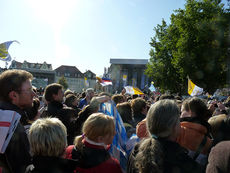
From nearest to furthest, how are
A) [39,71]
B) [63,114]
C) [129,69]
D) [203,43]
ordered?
[63,114] < [203,43] < [129,69] < [39,71]

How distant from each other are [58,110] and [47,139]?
1.80m

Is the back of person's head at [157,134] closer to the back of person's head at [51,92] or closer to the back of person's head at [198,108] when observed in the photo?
the back of person's head at [198,108]

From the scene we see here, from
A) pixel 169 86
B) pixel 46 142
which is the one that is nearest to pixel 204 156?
pixel 46 142

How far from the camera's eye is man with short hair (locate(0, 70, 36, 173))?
2096mm

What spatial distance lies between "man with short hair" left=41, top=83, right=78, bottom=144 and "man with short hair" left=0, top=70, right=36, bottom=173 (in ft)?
4.28

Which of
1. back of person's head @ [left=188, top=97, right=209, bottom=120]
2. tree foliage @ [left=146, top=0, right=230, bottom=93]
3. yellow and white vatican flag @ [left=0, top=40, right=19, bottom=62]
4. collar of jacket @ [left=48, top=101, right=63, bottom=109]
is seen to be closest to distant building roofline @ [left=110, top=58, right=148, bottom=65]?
tree foliage @ [left=146, top=0, right=230, bottom=93]

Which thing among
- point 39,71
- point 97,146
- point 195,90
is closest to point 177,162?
point 97,146

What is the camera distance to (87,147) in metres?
2.45

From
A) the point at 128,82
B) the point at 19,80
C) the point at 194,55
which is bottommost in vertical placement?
the point at 128,82

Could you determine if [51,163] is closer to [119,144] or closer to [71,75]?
[119,144]

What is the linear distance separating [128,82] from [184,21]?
136ft

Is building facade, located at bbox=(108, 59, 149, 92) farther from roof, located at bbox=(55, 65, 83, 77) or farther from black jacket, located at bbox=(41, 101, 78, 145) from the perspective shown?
black jacket, located at bbox=(41, 101, 78, 145)

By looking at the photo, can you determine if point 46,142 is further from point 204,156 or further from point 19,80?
A: point 204,156

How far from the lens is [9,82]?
8.01 feet
